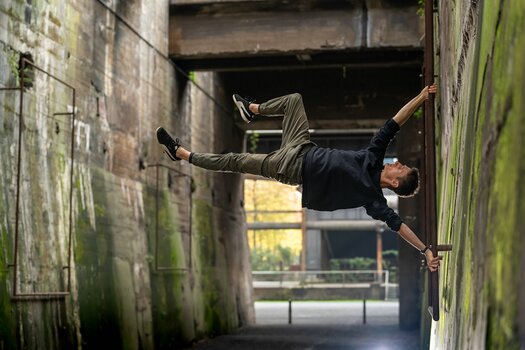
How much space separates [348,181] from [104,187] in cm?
726

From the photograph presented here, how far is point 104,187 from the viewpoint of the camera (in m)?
13.8

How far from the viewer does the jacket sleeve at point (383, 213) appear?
7105 millimetres

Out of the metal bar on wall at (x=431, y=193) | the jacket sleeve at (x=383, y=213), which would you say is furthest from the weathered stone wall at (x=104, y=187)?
the metal bar on wall at (x=431, y=193)

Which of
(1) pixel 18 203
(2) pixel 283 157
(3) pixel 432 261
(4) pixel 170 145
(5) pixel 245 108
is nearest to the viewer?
(3) pixel 432 261

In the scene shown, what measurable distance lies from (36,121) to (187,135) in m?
6.53

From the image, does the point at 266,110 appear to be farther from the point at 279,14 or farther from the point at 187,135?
the point at 187,135

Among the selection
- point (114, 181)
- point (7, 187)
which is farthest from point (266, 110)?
point (114, 181)

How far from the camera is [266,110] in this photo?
7992mm

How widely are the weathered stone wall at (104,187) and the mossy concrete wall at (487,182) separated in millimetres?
5613

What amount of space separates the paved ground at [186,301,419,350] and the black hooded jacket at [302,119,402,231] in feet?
32.5

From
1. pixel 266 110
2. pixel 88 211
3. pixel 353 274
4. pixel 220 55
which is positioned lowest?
pixel 353 274

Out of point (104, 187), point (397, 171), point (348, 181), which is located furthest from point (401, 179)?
point (104, 187)

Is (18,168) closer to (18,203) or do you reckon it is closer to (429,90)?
(18,203)

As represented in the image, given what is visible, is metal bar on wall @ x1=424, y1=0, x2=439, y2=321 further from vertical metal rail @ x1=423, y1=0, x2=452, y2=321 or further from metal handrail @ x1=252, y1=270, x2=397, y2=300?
metal handrail @ x1=252, y1=270, x2=397, y2=300
